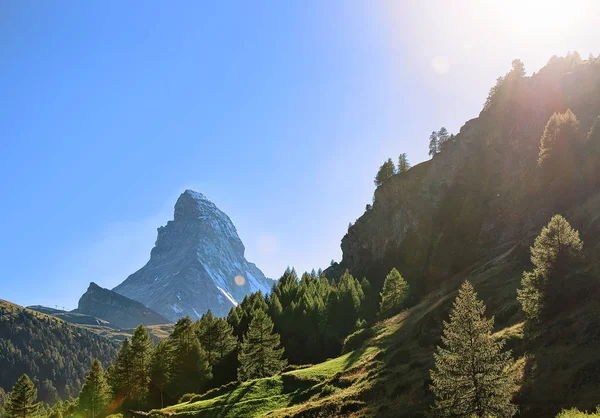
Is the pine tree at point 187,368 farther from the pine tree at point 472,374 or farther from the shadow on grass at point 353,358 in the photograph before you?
the pine tree at point 472,374

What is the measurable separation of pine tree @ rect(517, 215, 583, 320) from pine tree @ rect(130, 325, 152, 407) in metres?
57.3

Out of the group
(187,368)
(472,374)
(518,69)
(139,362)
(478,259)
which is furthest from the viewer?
(518,69)

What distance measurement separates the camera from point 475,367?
78.5 ft

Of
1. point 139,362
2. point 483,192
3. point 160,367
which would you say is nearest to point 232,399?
point 160,367

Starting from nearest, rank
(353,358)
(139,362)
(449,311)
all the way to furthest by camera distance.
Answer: (449,311) < (353,358) < (139,362)

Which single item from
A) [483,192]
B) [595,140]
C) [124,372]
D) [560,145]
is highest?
[483,192]

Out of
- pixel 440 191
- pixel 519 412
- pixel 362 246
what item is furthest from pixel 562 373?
pixel 362 246

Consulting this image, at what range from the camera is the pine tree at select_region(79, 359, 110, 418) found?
6694 centimetres

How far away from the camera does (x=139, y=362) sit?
63.3 meters

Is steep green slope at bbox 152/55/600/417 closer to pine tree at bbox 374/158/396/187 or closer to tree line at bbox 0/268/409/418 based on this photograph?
tree line at bbox 0/268/409/418

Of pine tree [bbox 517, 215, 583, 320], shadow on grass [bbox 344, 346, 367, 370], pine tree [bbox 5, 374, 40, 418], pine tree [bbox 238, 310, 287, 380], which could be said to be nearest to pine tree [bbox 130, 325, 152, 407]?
pine tree [bbox 238, 310, 287, 380]

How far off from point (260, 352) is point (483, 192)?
251 feet

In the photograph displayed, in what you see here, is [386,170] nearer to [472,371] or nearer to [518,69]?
[518,69]

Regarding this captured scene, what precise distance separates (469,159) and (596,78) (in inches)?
1684
